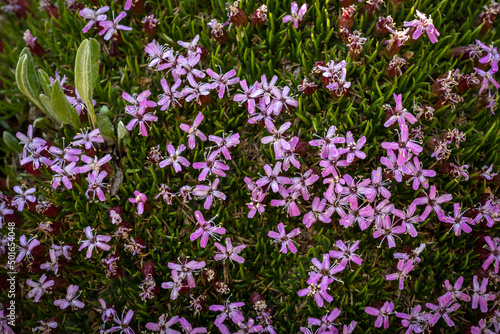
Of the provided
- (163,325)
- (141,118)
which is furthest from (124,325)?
(141,118)

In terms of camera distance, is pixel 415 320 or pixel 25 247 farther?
pixel 25 247

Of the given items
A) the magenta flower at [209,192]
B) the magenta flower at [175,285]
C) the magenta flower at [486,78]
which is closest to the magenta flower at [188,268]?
the magenta flower at [175,285]

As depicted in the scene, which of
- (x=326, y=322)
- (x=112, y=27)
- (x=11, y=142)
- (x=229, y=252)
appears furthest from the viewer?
(x=11, y=142)

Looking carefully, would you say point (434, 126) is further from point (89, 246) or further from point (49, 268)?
point (49, 268)

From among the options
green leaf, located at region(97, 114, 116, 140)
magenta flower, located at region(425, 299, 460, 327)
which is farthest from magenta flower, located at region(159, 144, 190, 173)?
magenta flower, located at region(425, 299, 460, 327)

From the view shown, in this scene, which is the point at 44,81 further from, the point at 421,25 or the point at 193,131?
the point at 421,25

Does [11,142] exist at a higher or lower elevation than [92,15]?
lower
